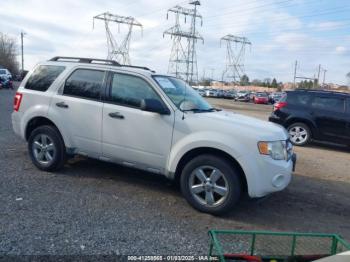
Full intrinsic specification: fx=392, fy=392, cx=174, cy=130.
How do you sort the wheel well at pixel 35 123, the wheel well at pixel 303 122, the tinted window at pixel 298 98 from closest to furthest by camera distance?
1. the wheel well at pixel 35 123
2. the wheel well at pixel 303 122
3. the tinted window at pixel 298 98

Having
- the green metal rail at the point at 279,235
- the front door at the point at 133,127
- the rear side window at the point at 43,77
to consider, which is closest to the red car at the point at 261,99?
the rear side window at the point at 43,77

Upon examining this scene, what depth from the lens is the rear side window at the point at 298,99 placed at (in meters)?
12.3

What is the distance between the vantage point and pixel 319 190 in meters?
6.71

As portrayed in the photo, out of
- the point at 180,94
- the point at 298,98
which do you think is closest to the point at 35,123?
the point at 180,94

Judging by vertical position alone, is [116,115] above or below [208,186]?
above

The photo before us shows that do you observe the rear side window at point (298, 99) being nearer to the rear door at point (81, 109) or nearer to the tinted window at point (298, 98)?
the tinted window at point (298, 98)

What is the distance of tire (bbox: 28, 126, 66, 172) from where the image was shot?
6270 millimetres

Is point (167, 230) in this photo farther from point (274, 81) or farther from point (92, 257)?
point (274, 81)

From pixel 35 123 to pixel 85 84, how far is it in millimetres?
1189

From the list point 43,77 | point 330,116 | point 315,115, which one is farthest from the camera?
point 315,115

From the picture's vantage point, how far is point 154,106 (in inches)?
210

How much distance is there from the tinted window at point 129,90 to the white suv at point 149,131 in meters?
0.01

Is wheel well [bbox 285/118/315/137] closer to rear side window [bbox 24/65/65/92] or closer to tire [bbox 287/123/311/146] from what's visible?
tire [bbox 287/123/311/146]

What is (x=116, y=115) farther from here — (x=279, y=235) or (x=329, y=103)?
(x=329, y=103)
